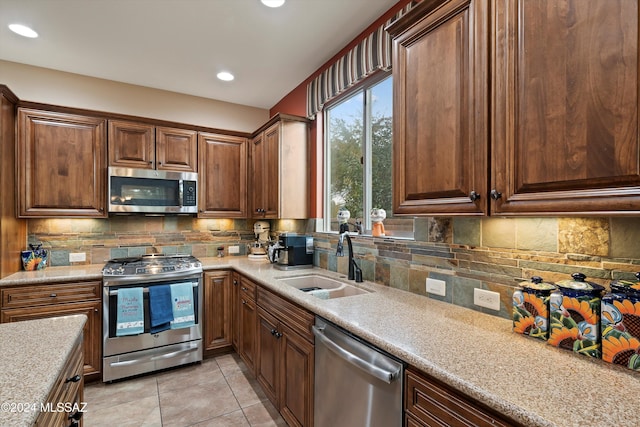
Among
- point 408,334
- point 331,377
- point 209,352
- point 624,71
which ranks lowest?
point 209,352

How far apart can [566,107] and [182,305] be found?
2977 millimetres

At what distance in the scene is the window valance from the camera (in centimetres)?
209

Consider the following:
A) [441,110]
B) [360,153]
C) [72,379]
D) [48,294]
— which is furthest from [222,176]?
[441,110]

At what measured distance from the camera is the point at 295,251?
2.91m

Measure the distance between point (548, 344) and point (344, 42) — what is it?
7.95 ft

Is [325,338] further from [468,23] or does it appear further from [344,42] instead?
[344,42]

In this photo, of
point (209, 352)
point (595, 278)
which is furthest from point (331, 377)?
point (209, 352)

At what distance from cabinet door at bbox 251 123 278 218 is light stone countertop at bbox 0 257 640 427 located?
1660 mm

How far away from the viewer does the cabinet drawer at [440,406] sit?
88 centimetres

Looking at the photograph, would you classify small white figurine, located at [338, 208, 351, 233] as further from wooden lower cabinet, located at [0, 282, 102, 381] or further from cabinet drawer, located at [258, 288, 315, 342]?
wooden lower cabinet, located at [0, 282, 102, 381]

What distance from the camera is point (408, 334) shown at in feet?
4.13

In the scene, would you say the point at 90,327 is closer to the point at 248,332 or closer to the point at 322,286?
the point at 248,332

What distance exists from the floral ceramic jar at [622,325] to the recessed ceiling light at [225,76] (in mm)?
3250

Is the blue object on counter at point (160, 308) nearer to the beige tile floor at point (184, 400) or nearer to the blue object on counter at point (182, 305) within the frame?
the blue object on counter at point (182, 305)
